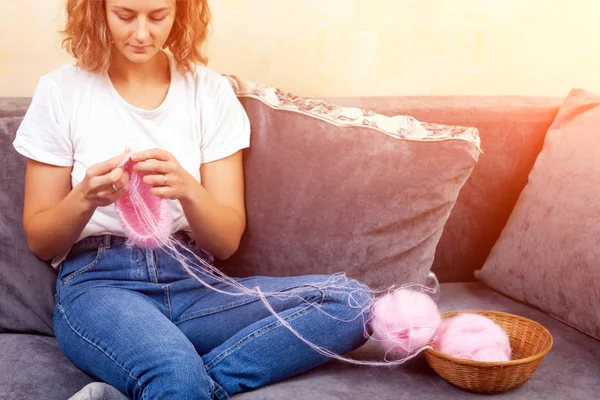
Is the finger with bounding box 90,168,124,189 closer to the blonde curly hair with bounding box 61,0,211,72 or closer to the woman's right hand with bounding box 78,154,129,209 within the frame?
the woman's right hand with bounding box 78,154,129,209

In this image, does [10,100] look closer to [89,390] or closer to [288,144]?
[288,144]

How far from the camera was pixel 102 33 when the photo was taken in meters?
1.39

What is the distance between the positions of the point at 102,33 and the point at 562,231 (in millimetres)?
986

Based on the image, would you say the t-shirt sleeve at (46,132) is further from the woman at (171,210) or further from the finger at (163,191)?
the finger at (163,191)

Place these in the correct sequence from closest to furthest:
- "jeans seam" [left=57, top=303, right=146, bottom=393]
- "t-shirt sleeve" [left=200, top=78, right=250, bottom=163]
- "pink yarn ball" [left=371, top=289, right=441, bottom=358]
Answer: "jeans seam" [left=57, top=303, right=146, bottom=393], "pink yarn ball" [left=371, top=289, right=441, bottom=358], "t-shirt sleeve" [left=200, top=78, right=250, bottom=163]

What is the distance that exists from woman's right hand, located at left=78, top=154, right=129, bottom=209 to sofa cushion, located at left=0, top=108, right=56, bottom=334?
10.1 inches

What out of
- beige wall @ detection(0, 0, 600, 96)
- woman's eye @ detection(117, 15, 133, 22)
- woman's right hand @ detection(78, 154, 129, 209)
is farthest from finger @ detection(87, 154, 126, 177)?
beige wall @ detection(0, 0, 600, 96)

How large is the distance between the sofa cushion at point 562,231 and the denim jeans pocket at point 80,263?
2.85 feet

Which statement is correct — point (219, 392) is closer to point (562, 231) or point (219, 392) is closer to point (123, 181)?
point (123, 181)

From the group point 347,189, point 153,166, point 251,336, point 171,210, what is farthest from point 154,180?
point 347,189

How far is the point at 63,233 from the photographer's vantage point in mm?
1331

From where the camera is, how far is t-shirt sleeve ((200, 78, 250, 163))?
1497 mm

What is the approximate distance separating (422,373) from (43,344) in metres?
0.71

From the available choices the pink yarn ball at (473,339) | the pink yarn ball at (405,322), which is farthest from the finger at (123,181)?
the pink yarn ball at (473,339)
